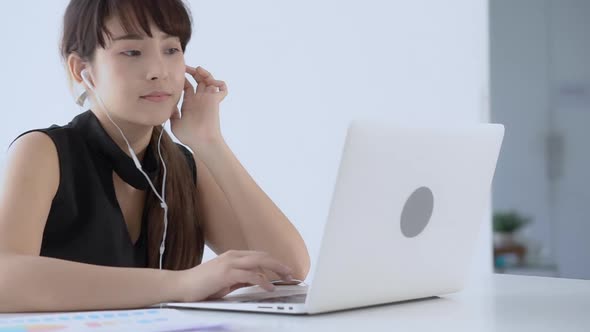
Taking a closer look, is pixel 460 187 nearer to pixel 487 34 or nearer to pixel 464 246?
pixel 464 246

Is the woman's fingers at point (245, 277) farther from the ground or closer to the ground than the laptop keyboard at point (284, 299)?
farther from the ground

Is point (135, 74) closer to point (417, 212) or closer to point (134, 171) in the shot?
point (134, 171)

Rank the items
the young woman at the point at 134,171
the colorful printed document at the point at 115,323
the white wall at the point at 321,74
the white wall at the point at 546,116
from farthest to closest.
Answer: the white wall at the point at 321,74 < the white wall at the point at 546,116 < the young woman at the point at 134,171 < the colorful printed document at the point at 115,323

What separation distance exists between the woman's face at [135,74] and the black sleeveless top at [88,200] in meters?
0.08

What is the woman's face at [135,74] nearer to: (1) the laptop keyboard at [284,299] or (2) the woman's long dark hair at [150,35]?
(2) the woman's long dark hair at [150,35]

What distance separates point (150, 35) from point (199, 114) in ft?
0.87

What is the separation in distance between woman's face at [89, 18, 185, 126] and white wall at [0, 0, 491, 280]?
223 centimetres

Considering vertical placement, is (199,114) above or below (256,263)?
above

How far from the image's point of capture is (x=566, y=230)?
11.3 ft

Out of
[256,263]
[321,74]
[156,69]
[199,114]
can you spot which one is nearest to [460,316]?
[256,263]

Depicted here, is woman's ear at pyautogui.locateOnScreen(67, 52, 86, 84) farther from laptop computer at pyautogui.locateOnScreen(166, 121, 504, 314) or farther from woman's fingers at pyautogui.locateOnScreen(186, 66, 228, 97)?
laptop computer at pyautogui.locateOnScreen(166, 121, 504, 314)

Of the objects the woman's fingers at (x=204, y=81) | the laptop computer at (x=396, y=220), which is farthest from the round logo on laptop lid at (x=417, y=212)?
the woman's fingers at (x=204, y=81)

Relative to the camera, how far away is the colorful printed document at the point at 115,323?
0.91 meters

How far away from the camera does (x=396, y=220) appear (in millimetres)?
1106
